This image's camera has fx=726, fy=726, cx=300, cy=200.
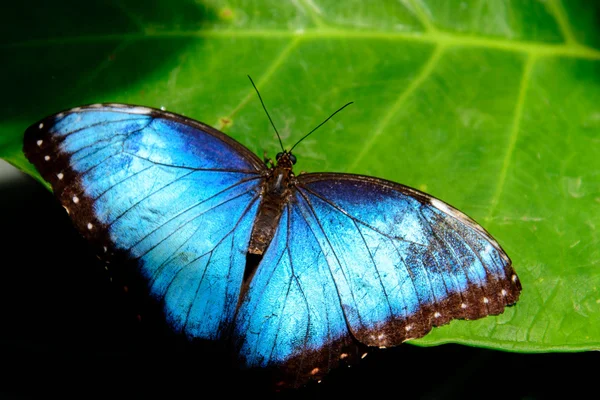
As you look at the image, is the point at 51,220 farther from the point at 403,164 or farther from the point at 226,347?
the point at 403,164

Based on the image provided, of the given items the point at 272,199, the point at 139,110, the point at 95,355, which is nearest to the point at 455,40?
the point at 272,199

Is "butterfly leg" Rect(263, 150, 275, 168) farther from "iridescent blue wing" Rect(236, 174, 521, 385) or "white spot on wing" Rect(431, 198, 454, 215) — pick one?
"white spot on wing" Rect(431, 198, 454, 215)

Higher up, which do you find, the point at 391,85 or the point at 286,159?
the point at 391,85

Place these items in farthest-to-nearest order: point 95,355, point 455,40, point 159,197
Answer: point 95,355 → point 455,40 → point 159,197

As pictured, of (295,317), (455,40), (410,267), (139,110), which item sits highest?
(455,40)

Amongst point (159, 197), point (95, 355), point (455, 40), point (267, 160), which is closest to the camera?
point (159, 197)

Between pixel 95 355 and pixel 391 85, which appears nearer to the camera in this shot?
pixel 391 85

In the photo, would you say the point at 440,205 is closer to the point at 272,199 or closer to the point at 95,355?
the point at 272,199
